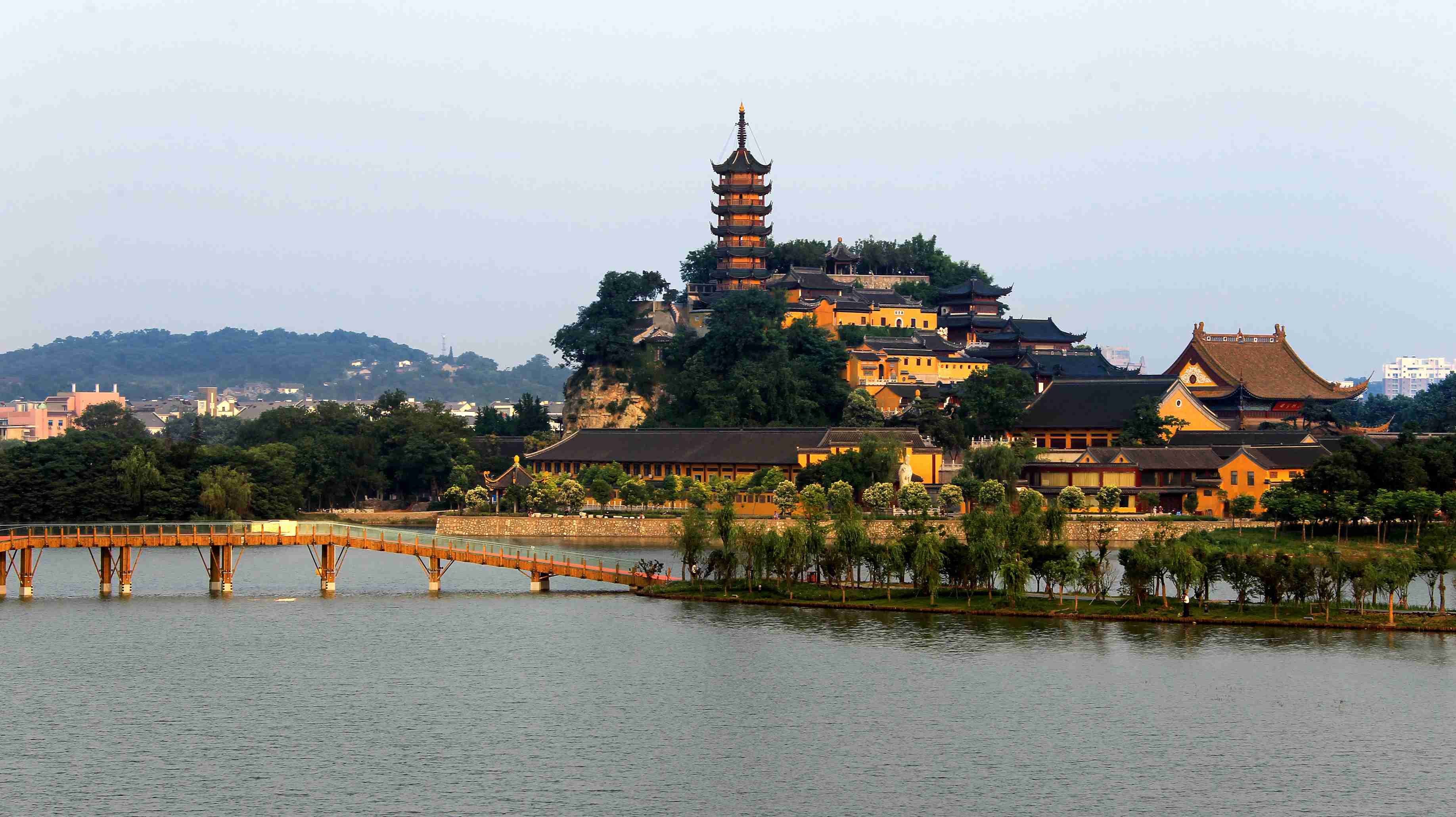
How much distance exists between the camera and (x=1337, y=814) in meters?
26.7

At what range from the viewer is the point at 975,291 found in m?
103

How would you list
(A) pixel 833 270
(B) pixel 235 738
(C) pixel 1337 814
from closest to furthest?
(C) pixel 1337 814, (B) pixel 235 738, (A) pixel 833 270

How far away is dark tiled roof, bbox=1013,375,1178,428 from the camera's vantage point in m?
76.6

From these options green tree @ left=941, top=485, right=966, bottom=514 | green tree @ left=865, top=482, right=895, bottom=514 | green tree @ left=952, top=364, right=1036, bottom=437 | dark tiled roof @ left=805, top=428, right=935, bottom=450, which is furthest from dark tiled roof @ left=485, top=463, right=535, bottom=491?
green tree @ left=952, top=364, right=1036, bottom=437

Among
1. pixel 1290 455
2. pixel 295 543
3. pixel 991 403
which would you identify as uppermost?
pixel 991 403

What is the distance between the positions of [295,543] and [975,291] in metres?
61.0

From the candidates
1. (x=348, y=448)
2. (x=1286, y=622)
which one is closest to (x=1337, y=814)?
(x=1286, y=622)

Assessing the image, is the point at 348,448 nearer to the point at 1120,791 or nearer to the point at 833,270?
the point at 833,270

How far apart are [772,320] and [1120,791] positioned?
211 feet

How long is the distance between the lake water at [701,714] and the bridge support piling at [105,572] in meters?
3.62

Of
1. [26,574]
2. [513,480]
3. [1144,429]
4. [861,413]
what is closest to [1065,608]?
[26,574]

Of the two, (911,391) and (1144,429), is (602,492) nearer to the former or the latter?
(911,391)

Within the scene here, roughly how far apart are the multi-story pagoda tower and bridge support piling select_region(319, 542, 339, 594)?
52.6 m

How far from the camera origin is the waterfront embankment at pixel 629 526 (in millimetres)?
64750
